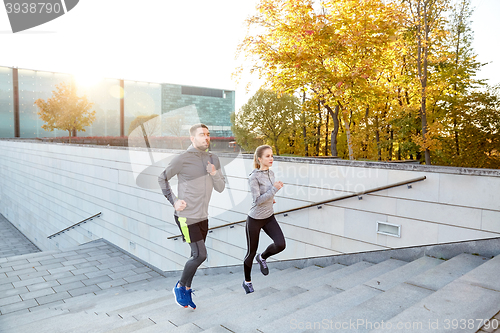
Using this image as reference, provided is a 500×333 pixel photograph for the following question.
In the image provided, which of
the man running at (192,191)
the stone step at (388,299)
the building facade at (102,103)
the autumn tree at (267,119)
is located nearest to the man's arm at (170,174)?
the man running at (192,191)

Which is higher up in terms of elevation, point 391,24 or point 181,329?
point 391,24

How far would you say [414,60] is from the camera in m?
14.8

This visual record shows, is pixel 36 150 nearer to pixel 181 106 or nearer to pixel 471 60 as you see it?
pixel 471 60

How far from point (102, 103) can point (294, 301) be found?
3989 cm

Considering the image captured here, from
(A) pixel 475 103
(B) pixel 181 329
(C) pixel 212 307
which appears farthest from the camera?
(A) pixel 475 103

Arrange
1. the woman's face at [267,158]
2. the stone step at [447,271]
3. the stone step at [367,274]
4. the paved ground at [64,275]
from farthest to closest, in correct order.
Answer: the paved ground at [64,275] → the stone step at [367,274] → the woman's face at [267,158] → the stone step at [447,271]

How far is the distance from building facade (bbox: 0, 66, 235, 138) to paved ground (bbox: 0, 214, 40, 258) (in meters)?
12.7

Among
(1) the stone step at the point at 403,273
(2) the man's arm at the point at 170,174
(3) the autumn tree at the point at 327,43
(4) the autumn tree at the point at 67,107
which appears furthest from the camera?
(4) the autumn tree at the point at 67,107

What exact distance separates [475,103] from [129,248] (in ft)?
52.4

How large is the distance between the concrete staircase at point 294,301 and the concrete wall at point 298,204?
369 mm

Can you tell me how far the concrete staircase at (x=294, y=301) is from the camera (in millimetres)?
2715

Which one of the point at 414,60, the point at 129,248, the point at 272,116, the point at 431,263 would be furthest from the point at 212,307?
the point at 272,116

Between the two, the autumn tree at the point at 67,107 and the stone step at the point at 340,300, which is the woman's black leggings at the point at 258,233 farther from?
the autumn tree at the point at 67,107

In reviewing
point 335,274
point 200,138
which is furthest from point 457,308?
point 200,138
